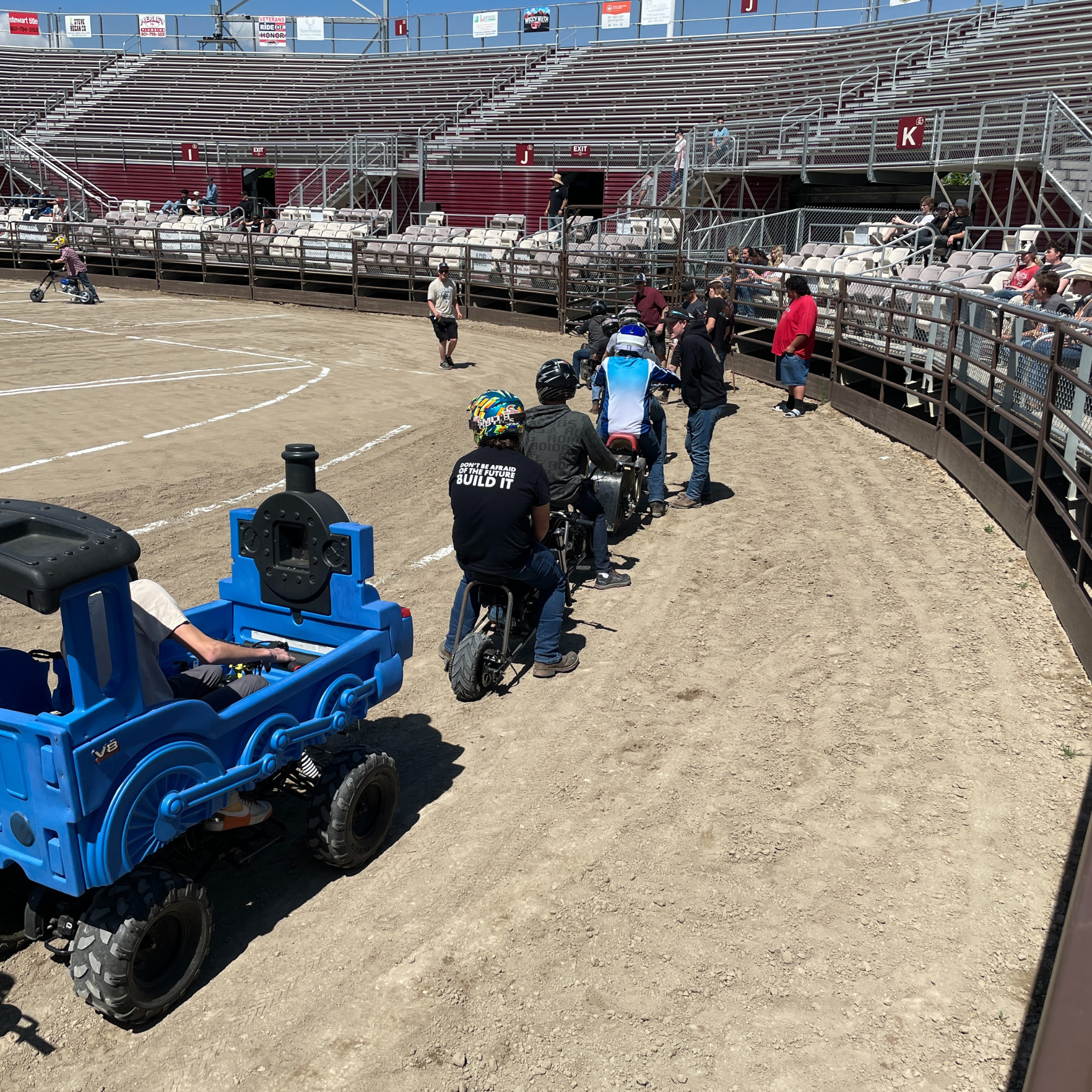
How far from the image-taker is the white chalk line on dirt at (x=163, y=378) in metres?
14.5

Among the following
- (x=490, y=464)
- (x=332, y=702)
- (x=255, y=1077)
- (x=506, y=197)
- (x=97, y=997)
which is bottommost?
(x=255, y=1077)

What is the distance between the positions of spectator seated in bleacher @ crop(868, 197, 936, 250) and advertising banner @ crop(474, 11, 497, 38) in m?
25.8

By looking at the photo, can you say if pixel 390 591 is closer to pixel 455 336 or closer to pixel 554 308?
pixel 455 336

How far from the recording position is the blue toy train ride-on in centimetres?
333

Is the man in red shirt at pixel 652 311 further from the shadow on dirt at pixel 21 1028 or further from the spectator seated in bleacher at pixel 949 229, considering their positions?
the shadow on dirt at pixel 21 1028

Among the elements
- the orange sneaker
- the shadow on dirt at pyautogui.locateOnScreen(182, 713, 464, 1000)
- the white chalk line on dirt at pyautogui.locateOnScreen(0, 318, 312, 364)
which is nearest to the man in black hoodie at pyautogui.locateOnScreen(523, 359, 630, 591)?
the shadow on dirt at pyautogui.locateOnScreen(182, 713, 464, 1000)

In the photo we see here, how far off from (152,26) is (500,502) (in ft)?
164

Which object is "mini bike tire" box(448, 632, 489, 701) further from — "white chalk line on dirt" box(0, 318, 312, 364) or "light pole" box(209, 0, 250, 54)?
"light pole" box(209, 0, 250, 54)

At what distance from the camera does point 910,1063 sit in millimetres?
3506

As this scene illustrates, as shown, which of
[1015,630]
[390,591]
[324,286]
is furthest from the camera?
[324,286]

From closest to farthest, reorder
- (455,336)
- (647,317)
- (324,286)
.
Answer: (647,317) < (455,336) < (324,286)

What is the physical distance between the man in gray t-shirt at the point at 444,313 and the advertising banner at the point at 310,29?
106ft

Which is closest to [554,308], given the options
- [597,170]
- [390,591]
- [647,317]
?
[647,317]

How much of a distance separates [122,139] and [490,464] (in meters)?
40.8
